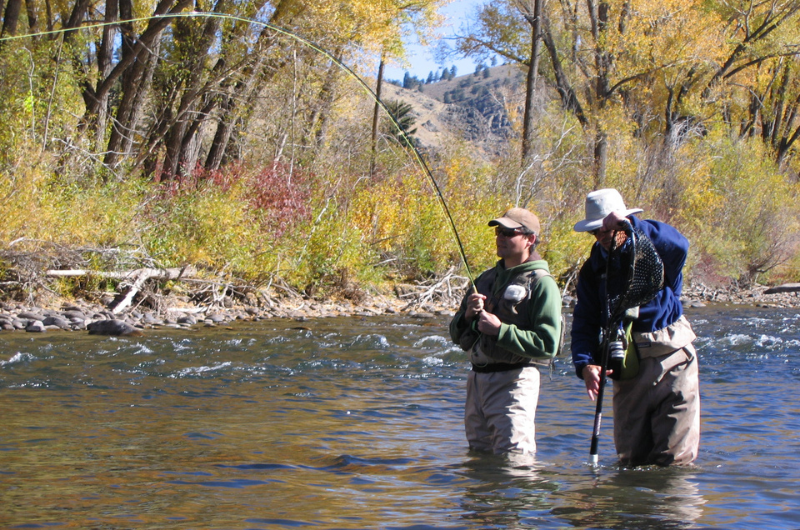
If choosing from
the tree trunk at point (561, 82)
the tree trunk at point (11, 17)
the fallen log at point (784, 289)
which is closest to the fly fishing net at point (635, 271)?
the tree trunk at point (11, 17)

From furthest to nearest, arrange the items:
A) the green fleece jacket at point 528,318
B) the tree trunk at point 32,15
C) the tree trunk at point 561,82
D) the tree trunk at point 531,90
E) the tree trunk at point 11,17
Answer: the tree trunk at point 561,82, the tree trunk at point 531,90, the tree trunk at point 32,15, the tree trunk at point 11,17, the green fleece jacket at point 528,318

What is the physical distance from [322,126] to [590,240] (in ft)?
21.8

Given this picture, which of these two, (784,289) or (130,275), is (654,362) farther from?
(784,289)

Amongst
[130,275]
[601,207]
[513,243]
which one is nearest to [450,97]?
[130,275]

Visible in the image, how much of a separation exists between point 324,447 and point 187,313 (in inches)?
293

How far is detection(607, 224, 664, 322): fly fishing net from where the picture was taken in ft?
12.5

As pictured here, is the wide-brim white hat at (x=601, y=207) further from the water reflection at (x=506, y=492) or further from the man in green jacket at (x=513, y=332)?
the water reflection at (x=506, y=492)

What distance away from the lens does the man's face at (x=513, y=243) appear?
13.7ft

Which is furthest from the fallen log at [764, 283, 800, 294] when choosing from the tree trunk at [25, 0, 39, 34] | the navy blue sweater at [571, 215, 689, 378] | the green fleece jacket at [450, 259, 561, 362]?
the green fleece jacket at [450, 259, 561, 362]

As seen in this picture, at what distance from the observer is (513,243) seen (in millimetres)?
4203

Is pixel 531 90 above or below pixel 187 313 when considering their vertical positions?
above

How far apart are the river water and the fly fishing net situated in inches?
35.8

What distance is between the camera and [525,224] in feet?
13.7

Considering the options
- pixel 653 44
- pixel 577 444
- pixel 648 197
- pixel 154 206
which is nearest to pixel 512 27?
pixel 653 44
